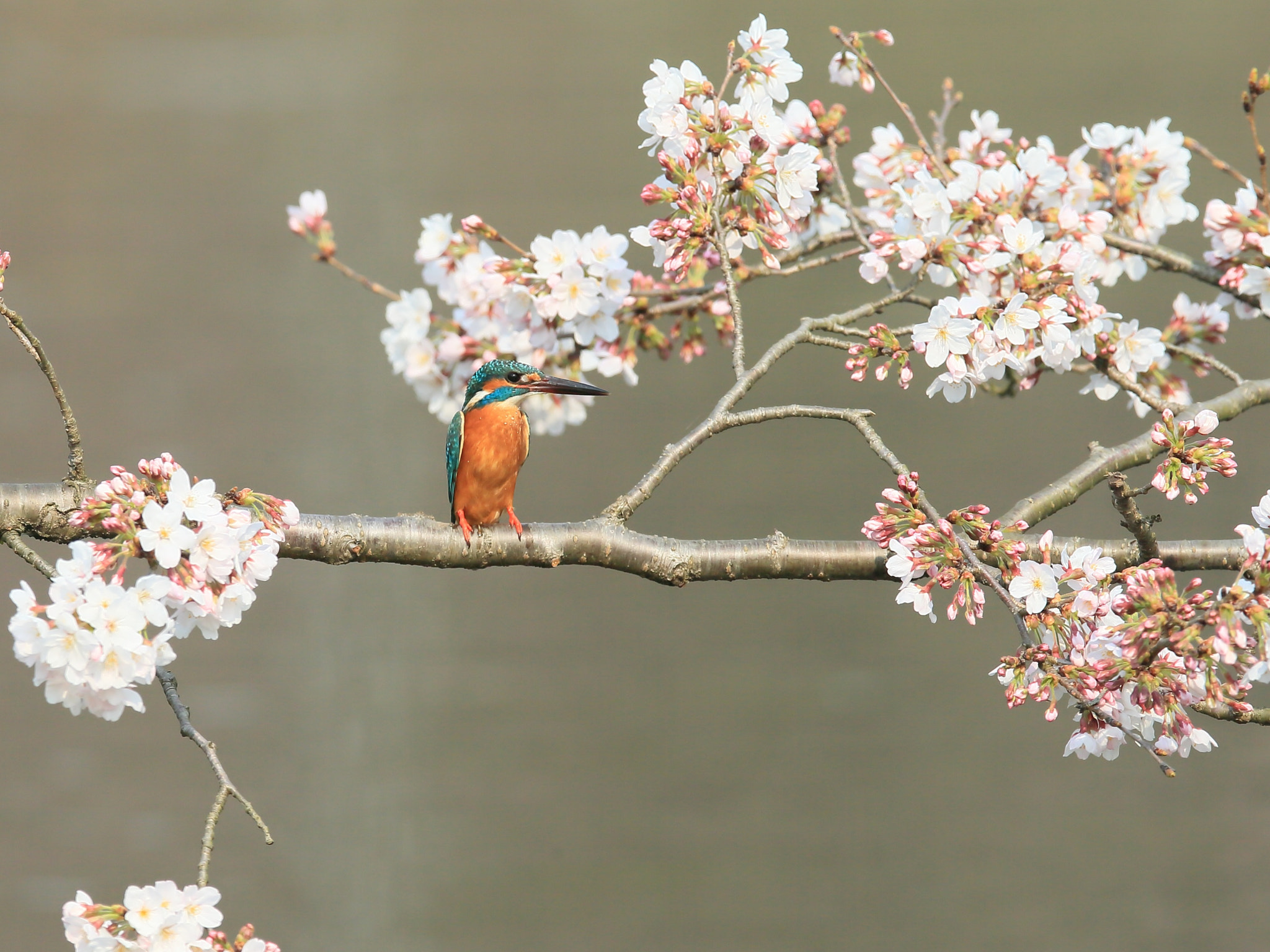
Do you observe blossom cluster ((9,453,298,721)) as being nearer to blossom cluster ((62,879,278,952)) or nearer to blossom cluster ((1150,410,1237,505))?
blossom cluster ((62,879,278,952))

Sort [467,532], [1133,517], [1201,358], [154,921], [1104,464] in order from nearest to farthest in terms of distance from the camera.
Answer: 1. [154,921]
2. [1133,517]
3. [467,532]
4. [1104,464]
5. [1201,358]

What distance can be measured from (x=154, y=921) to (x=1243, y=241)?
1.32 metres

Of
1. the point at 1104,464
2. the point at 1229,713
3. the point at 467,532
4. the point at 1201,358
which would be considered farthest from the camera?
the point at 1201,358

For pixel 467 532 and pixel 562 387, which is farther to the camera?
pixel 562 387

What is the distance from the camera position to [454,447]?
1492 mm

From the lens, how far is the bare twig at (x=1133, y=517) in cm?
97

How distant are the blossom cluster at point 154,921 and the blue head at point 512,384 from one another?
0.69 meters

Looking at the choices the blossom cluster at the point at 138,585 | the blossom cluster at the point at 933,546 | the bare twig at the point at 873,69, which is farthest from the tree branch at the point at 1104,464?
the blossom cluster at the point at 138,585

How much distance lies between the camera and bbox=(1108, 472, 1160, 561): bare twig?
0.97 m

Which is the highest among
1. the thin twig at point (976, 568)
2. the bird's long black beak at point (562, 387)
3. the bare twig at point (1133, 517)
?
the bird's long black beak at point (562, 387)

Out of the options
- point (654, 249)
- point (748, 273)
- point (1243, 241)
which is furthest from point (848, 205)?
point (1243, 241)

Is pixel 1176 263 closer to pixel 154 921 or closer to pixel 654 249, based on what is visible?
pixel 654 249

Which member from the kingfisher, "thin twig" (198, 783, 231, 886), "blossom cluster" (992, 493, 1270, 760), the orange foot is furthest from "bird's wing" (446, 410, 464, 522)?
"blossom cluster" (992, 493, 1270, 760)

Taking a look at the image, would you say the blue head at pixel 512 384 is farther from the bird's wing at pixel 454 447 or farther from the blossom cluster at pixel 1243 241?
the blossom cluster at pixel 1243 241
